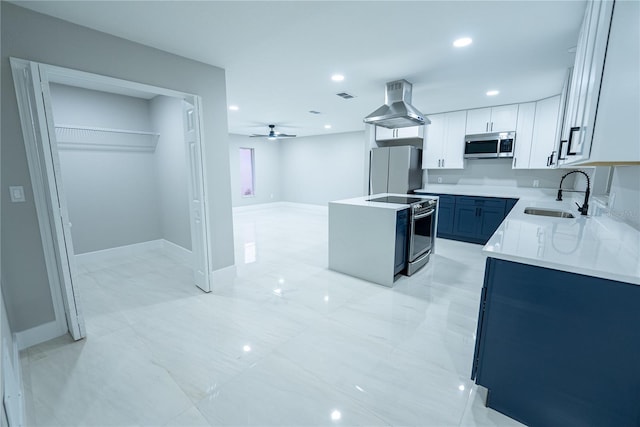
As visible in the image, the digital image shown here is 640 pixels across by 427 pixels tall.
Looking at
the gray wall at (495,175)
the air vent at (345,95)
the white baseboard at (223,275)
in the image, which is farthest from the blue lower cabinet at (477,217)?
the white baseboard at (223,275)

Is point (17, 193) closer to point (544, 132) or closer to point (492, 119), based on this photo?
point (492, 119)

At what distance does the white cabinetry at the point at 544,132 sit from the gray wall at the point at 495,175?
0.37 metres

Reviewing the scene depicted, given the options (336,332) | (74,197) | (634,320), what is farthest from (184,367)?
(74,197)

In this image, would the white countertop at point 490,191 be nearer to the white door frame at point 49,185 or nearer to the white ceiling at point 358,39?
the white ceiling at point 358,39

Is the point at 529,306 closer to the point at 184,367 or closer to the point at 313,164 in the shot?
the point at 184,367

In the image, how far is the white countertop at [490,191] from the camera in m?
4.58

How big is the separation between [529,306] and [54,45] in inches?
142

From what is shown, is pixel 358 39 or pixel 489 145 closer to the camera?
pixel 358 39

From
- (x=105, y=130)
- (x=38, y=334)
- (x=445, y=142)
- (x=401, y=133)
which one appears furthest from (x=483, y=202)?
(x=105, y=130)

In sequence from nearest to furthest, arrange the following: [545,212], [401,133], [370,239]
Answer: [545,212]
[370,239]
[401,133]

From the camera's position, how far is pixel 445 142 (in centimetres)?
522

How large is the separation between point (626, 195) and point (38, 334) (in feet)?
16.5

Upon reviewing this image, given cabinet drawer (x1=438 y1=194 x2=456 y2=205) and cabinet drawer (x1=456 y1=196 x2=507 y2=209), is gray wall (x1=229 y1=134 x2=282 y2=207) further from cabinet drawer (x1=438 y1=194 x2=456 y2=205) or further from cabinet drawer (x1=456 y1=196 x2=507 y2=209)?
cabinet drawer (x1=456 y1=196 x2=507 y2=209)

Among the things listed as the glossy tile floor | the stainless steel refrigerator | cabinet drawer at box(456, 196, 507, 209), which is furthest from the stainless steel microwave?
the glossy tile floor
